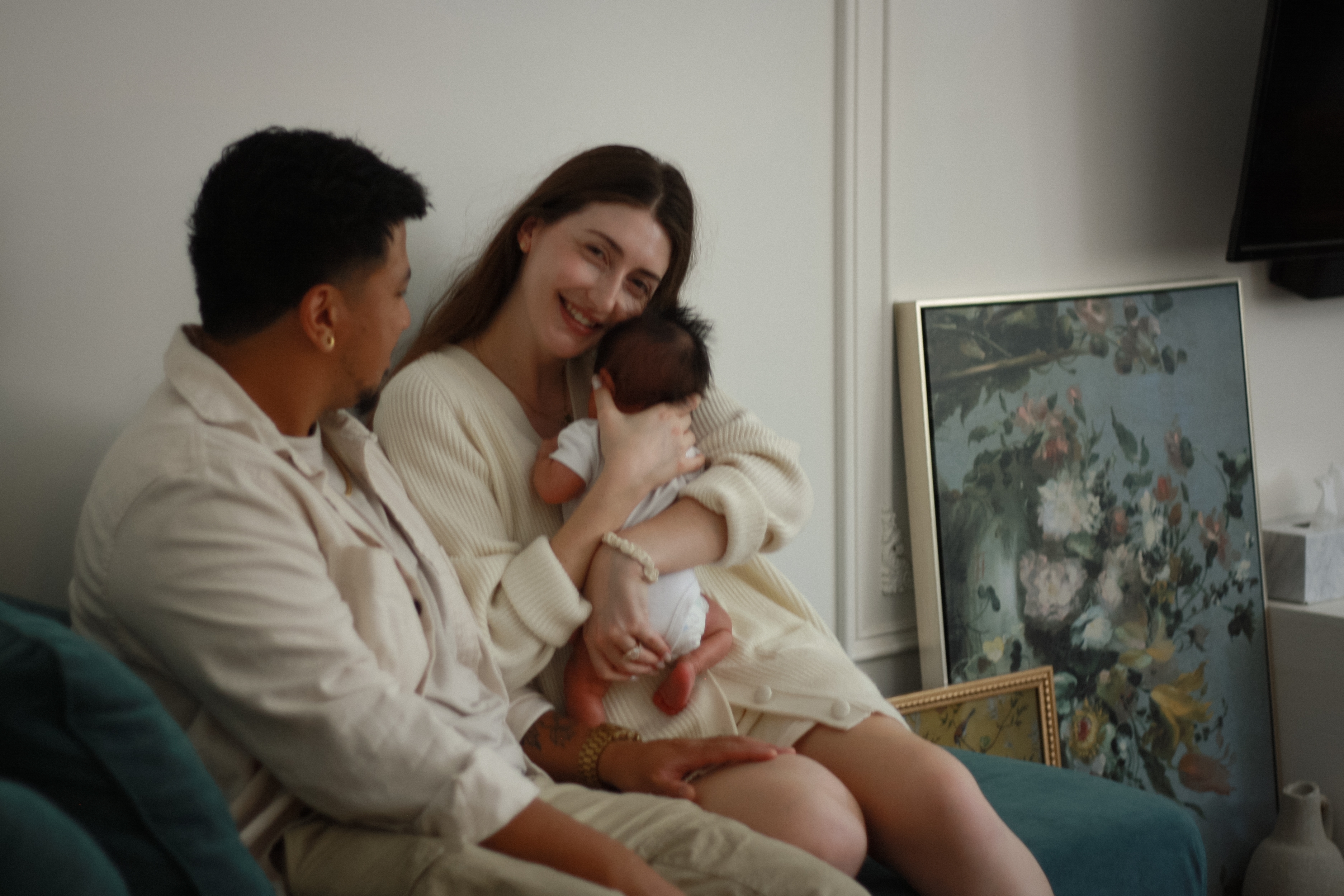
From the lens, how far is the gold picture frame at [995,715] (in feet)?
8.03

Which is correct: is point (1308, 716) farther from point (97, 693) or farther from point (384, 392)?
point (97, 693)

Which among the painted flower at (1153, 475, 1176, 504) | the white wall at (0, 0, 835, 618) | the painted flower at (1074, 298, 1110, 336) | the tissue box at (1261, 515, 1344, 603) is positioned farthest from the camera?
the tissue box at (1261, 515, 1344, 603)

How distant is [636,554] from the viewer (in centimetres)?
160

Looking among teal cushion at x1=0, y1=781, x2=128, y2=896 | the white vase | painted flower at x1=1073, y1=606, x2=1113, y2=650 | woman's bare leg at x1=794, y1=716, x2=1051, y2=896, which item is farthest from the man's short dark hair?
the white vase

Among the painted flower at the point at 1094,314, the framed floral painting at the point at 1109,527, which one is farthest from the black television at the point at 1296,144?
the painted flower at the point at 1094,314

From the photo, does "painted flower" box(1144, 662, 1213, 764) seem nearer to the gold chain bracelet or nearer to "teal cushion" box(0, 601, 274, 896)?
the gold chain bracelet

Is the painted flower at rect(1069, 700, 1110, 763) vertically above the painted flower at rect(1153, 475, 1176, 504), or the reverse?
the painted flower at rect(1153, 475, 1176, 504)

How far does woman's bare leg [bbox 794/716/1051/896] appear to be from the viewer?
4.83ft

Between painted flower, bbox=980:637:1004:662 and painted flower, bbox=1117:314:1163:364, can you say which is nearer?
painted flower, bbox=980:637:1004:662

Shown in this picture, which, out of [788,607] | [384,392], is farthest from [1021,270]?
[384,392]

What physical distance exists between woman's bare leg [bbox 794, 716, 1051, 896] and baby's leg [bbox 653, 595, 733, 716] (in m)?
0.24

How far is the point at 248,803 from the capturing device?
3.83 ft

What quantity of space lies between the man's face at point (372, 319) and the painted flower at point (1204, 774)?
2.47 meters

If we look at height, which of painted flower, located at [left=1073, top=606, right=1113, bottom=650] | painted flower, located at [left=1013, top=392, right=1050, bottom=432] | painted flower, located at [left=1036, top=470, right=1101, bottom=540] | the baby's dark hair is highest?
painted flower, located at [left=1013, top=392, right=1050, bottom=432]
